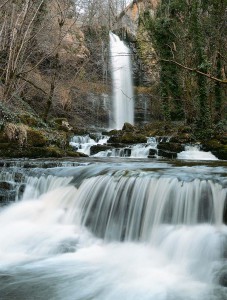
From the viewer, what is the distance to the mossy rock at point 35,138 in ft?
42.4

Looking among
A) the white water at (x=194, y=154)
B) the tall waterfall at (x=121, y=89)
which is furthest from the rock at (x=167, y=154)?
the tall waterfall at (x=121, y=89)

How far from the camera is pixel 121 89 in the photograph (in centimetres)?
2953

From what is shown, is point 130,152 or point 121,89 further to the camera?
point 121,89

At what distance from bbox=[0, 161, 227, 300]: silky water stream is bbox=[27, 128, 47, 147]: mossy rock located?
3.87 m

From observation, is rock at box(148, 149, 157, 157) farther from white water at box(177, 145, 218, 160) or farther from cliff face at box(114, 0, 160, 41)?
cliff face at box(114, 0, 160, 41)

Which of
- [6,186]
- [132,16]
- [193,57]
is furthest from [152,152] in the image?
[132,16]

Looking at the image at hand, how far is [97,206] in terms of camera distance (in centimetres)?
771

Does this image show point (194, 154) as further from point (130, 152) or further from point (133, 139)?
point (133, 139)

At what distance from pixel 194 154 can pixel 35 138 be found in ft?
21.1

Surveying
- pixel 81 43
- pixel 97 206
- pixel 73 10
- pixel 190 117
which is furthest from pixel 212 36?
pixel 97 206

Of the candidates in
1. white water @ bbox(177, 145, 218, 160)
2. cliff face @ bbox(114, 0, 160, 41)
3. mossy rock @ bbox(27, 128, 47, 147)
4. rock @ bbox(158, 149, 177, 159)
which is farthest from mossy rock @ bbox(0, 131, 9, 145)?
cliff face @ bbox(114, 0, 160, 41)

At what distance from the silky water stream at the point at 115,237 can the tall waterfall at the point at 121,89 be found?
18.9 m

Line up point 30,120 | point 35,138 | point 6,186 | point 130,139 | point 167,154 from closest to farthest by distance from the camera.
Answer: point 6,186 < point 35,138 < point 167,154 < point 30,120 < point 130,139

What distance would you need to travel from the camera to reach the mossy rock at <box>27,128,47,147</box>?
42.4ft
